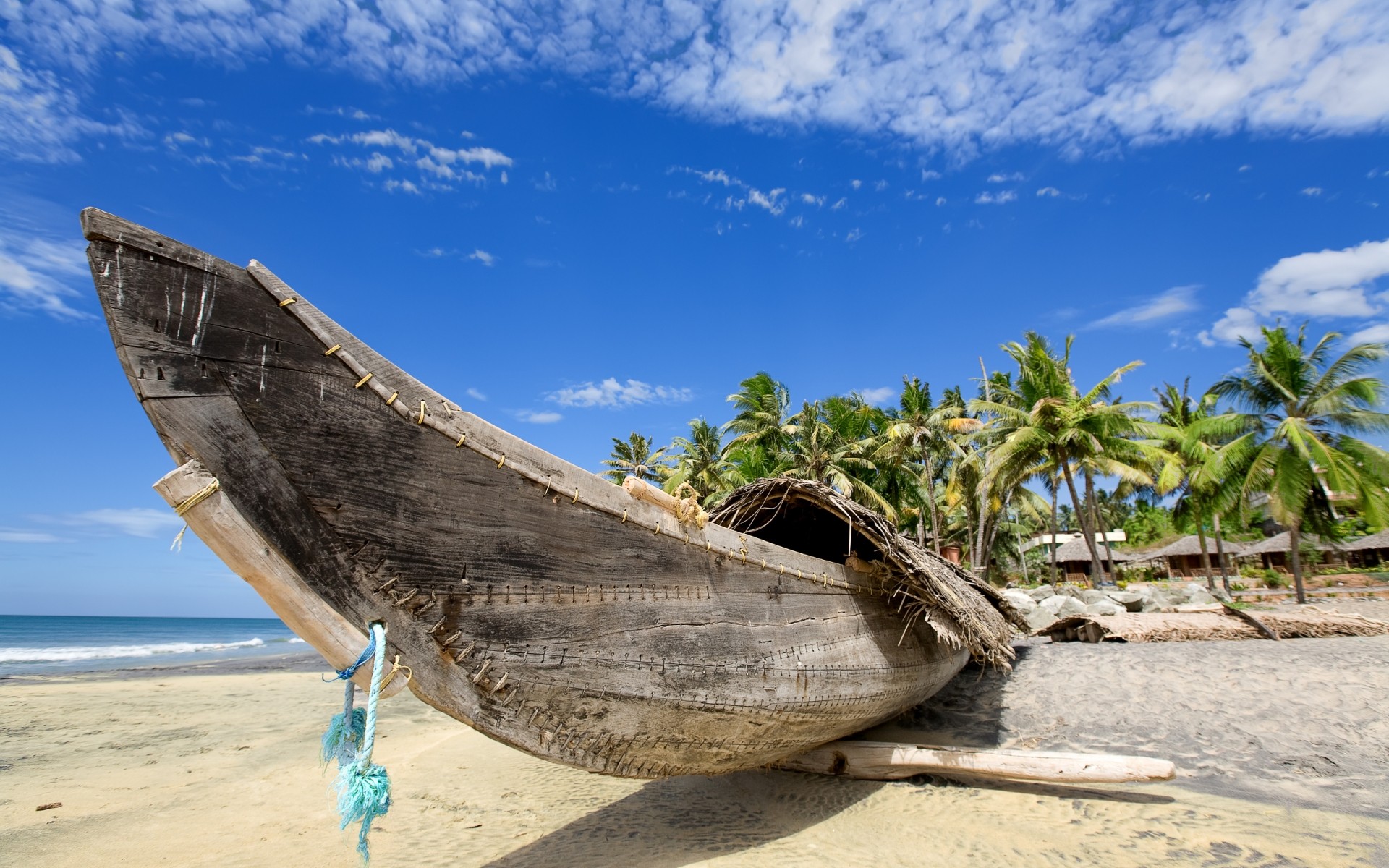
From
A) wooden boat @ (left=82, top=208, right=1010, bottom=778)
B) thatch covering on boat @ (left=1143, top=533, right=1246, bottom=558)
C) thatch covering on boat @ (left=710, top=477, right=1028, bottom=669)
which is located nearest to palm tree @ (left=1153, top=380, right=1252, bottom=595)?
thatch covering on boat @ (left=1143, top=533, right=1246, bottom=558)

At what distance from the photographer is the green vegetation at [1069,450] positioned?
15070mm

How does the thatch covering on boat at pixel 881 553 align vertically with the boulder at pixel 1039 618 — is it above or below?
above

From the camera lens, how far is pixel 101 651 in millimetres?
27109

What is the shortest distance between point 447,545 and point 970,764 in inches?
158

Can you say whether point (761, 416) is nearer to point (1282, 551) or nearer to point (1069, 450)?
point (1069, 450)

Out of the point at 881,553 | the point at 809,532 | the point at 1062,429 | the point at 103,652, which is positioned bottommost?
the point at 103,652

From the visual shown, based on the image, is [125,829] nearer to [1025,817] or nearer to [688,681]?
[688,681]

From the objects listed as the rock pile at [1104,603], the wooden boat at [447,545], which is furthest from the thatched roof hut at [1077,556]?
the wooden boat at [447,545]

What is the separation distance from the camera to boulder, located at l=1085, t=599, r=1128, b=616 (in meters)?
12.0

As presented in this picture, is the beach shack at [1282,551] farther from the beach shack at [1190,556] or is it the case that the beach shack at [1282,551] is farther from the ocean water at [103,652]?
the ocean water at [103,652]

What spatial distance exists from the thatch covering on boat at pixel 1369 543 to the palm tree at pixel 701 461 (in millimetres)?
25464

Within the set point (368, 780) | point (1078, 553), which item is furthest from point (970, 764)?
point (1078, 553)

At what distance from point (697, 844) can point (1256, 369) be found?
2026cm

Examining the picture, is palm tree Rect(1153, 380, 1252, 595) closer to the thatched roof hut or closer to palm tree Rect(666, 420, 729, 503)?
the thatched roof hut
